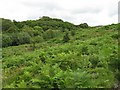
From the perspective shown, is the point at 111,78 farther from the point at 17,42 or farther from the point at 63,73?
the point at 17,42

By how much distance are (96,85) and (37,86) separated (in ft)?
5.46

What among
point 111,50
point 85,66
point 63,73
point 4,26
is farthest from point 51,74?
point 4,26

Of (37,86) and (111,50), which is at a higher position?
(111,50)

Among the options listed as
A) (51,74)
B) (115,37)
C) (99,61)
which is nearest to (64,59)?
(99,61)

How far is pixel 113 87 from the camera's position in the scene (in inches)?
402

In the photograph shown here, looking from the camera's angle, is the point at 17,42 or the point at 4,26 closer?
the point at 17,42

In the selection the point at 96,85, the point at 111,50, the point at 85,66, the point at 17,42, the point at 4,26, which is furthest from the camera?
the point at 4,26

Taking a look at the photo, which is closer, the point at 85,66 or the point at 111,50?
the point at 85,66

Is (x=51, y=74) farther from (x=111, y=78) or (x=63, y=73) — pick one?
(x=111, y=78)

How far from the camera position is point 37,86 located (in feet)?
32.2

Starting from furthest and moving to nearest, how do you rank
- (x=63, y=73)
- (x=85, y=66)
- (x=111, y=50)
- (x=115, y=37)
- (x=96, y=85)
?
(x=115, y=37), (x=111, y=50), (x=85, y=66), (x=63, y=73), (x=96, y=85)

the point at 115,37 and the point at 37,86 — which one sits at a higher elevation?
the point at 115,37

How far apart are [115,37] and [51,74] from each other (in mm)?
10630

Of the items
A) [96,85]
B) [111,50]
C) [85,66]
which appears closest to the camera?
[96,85]
